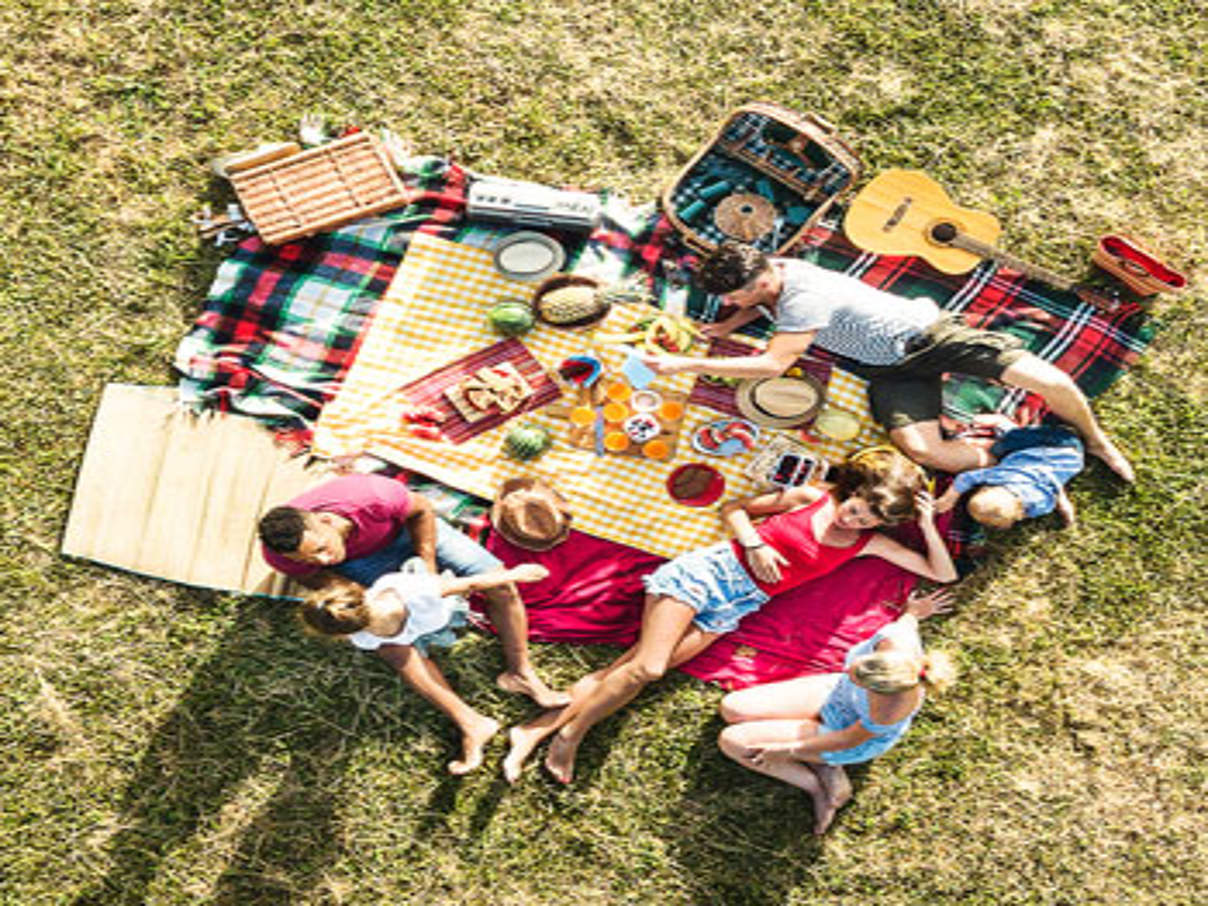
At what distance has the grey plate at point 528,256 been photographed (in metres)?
6.25

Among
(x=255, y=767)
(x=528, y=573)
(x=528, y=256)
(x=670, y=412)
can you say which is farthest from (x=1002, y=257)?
(x=255, y=767)

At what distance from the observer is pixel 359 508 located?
523 cm

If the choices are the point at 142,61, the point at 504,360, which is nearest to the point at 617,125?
the point at 504,360

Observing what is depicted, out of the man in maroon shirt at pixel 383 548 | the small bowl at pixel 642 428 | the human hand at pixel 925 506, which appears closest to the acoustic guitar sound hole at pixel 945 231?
the human hand at pixel 925 506

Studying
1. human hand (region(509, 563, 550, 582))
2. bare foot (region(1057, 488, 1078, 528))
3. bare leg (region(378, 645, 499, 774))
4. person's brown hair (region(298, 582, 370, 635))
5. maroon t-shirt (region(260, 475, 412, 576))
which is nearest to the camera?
person's brown hair (region(298, 582, 370, 635))

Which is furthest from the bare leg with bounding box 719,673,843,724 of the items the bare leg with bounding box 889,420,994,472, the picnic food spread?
the bare leg with bounding box 889,420,994,472

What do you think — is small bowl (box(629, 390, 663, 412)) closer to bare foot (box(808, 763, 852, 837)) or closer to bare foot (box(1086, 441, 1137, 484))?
bare foot (box(808, 763, 852, 837))

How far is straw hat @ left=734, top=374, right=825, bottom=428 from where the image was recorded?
6070 millimetres

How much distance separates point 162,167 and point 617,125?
3073mm

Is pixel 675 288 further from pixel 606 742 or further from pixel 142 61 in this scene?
pixel 142 61

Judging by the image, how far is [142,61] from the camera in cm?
667

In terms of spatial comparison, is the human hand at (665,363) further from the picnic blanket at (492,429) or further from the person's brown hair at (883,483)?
the person's brown hair at (883,483)

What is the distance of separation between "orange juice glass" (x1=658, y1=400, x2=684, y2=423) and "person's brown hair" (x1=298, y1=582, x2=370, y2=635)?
2.21m

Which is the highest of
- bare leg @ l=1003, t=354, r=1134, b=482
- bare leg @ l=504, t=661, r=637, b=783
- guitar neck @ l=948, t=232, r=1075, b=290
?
guitar neck @ l=948, t=232, r=1075, b=290
